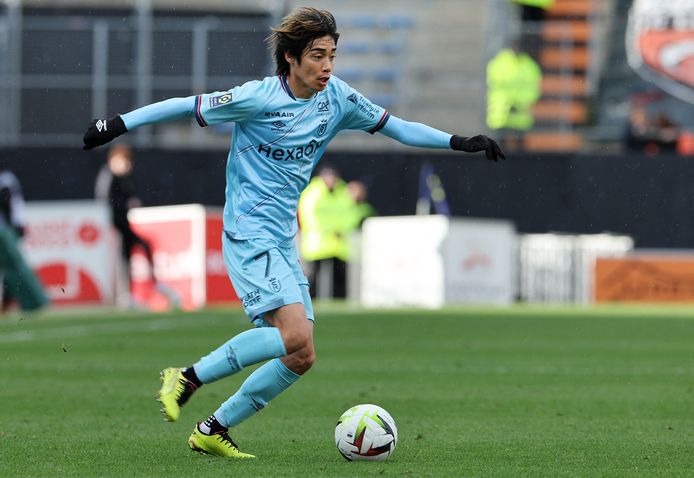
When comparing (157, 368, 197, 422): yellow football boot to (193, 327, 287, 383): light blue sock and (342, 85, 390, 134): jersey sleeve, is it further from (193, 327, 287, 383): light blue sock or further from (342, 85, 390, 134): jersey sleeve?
(342, 85, 390, 134): jersey sleeve

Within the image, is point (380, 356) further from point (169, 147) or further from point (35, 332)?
point (169, 147)

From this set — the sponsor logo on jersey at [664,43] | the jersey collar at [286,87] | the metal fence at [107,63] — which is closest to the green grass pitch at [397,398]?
the jersey collar at [286,87]

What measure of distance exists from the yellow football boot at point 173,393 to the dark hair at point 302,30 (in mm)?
1444

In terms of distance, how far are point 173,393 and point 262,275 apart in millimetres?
616

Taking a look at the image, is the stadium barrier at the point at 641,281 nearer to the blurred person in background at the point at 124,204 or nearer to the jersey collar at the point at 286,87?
the blurred person in background at the point at 124,204

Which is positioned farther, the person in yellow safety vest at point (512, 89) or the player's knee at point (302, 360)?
the person in yellow safety vest at point (512, 89)

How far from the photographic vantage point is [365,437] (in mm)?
6227

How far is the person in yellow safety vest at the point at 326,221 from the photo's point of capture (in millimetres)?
22422

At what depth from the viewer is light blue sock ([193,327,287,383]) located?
6.10 metres

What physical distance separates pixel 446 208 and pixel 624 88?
12.6ft

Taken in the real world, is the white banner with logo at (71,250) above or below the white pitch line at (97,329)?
above

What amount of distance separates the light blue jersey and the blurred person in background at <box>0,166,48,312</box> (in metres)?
11.8

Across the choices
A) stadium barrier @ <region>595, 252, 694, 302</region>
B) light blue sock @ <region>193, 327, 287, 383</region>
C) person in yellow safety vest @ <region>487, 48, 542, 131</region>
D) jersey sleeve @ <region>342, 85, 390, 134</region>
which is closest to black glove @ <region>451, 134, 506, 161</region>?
jersey sleeve @ <region>342, 85, 390, 134</region>

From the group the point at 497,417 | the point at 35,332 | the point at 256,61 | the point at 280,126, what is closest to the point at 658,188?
the point at 256,61
